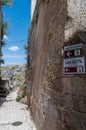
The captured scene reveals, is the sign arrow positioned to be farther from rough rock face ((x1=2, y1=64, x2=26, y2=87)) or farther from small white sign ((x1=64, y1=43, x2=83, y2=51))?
rough rock face ((x1=2, y1=64, x2=26, y2=87))

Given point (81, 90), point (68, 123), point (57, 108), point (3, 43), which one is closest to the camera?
point (81, 90)

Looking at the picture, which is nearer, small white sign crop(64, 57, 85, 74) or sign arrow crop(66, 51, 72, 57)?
small white sign crop(64, 57, 85, 74)

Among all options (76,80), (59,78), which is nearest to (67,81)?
(76,80)

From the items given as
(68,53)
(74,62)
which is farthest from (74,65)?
(68,53)

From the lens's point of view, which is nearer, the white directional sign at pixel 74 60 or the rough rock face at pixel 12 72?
the white directional sign at pixel 74 60

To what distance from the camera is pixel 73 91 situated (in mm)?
2727

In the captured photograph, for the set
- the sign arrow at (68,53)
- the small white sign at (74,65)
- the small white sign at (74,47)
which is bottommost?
the small white sign at (74,65)

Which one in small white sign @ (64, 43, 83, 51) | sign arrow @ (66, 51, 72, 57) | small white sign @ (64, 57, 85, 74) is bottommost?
small white sign @ (64, 57, 85, 74)

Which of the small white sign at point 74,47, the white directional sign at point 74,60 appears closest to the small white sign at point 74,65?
the white directional sign at point 74,60

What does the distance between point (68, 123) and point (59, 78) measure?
833mm

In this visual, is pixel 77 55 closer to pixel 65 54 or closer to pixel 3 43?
pixel 65 54

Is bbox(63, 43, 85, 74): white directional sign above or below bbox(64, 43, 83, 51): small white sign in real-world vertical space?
below

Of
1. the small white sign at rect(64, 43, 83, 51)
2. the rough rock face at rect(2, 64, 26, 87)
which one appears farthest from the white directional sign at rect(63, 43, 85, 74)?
the rough rock face at rect(2, 64, 26, 87)

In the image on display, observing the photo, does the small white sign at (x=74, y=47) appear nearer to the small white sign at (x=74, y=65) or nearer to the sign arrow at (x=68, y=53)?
the sign arrow at (x=68, y=53)
